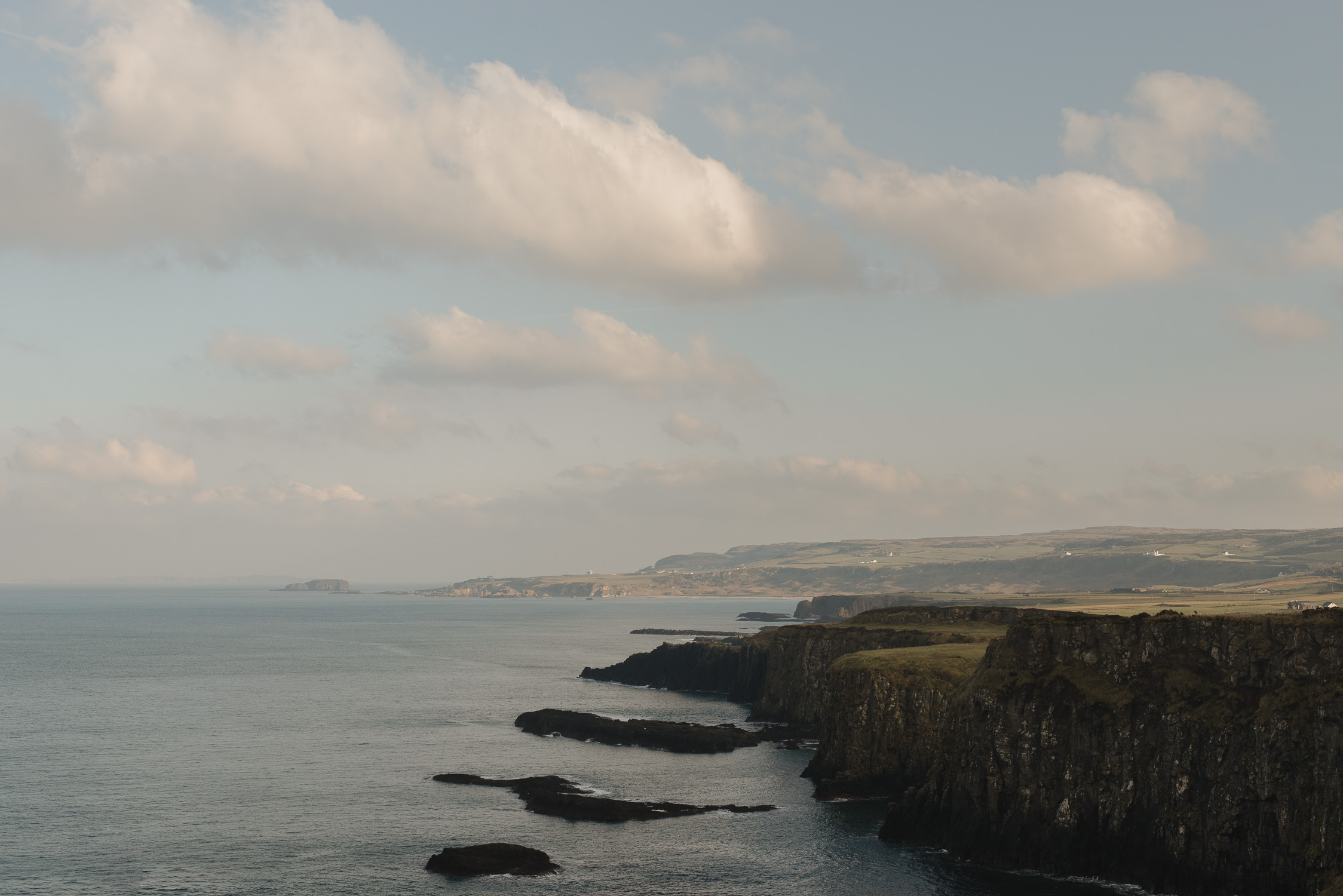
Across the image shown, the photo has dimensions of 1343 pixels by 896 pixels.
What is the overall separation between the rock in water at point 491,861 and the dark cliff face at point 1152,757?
25392 mm

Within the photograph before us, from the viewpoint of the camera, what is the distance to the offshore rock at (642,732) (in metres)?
111

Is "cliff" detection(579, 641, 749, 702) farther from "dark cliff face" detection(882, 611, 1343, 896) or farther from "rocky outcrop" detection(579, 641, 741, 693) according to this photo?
"dark cliff face" detection(882, 611, 1343, 896)

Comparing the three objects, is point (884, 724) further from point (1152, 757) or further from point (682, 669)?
point (682, 669)

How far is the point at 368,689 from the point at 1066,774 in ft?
401

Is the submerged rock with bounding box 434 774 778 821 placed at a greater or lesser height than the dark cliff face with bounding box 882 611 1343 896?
lesser

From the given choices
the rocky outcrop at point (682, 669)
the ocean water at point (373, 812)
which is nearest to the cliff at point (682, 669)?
the rocky outcrop at point (682, 669)

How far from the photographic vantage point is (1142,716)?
6512 cm

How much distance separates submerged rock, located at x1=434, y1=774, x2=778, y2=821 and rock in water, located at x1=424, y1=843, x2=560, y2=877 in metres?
12.5

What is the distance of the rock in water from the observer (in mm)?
64125

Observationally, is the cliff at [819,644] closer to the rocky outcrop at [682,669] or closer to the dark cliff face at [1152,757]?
the rocky outcrop at [682,669]

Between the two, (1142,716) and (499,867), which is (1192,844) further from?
(499,867)

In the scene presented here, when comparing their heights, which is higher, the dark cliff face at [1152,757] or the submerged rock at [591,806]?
the dark cliff face at [1152,757]

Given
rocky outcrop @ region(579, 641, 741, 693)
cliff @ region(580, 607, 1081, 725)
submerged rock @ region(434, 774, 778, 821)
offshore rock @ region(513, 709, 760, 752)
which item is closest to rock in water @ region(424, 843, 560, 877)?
submerged rock @ region(434, 774, 778, 821)

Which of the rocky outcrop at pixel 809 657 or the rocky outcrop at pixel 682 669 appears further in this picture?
the rocky outcrop at pixel 682 669
